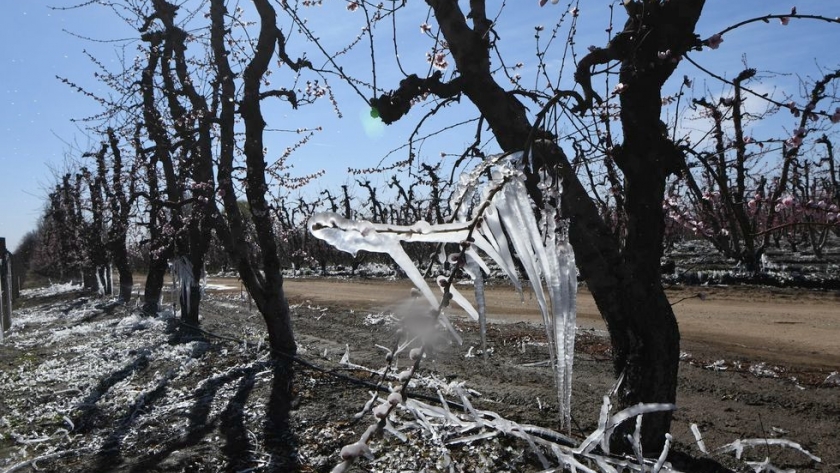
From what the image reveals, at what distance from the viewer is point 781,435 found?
14.0 ft

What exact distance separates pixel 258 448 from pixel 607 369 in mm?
3810

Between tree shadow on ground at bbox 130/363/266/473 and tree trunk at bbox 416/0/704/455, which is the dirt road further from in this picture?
tree trunk at bbox 416/0/704/455

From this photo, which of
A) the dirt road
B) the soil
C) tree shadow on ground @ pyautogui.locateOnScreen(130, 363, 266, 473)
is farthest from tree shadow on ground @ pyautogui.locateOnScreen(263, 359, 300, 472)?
the dirt road

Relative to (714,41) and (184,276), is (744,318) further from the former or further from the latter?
(184,276)

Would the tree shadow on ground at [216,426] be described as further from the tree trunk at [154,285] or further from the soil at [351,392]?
the tree trunk at [154,285]

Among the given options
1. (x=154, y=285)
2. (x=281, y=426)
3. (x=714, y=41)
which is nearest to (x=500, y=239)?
(x=714, y=41)

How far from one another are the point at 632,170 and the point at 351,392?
11.9ft

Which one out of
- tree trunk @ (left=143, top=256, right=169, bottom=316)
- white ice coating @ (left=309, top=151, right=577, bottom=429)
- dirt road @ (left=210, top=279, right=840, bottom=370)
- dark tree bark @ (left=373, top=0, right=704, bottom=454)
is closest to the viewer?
white ice coating @ (left=309, top=151, right=577, bottom=429)

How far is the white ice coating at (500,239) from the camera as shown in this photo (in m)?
0.90

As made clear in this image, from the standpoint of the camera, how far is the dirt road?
306 inches

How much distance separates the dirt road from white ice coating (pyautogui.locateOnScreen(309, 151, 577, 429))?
4325 millimetres

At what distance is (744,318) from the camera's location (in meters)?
10.6

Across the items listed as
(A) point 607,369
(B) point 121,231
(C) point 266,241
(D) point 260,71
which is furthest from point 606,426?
(B) point 121,231

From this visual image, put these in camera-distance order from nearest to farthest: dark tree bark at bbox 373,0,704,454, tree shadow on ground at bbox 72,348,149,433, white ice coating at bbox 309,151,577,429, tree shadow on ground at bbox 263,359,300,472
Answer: white ice coating at bbox 309,151,577,429, dark tree bark at bbox 373,0,704,454, tree shadow on ground at bbox 263,359,300,472, tree shadow on ground at bbox 72,348,149,433
